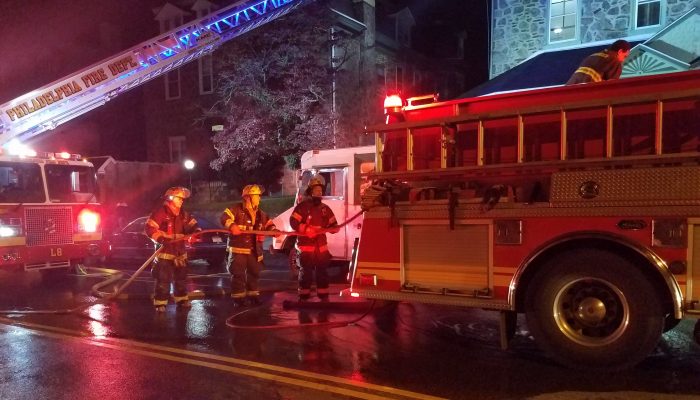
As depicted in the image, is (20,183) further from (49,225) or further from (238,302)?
(238,302)

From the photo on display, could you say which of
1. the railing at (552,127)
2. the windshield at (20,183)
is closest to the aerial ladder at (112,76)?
the windshield at (20,183)

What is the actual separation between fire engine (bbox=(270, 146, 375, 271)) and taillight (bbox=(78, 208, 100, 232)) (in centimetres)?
351

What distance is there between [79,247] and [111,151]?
18.0m

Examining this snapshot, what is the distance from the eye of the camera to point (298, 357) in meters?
5.29

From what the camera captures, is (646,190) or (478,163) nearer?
(646,190)

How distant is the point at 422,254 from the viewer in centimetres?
518

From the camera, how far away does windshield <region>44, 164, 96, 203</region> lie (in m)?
9.92

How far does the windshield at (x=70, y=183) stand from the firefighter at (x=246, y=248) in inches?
164

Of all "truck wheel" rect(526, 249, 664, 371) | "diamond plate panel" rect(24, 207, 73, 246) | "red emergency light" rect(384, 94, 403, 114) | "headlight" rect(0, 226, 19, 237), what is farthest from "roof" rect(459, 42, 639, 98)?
"headlight" rect(0, 226, 19, 237)

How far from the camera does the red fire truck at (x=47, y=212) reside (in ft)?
30.2

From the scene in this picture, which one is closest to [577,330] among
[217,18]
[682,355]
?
[682,355]

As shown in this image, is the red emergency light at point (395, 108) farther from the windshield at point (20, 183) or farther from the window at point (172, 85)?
the window at point (172, 85)

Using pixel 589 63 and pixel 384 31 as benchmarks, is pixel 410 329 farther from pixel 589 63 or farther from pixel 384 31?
pixel 384 31

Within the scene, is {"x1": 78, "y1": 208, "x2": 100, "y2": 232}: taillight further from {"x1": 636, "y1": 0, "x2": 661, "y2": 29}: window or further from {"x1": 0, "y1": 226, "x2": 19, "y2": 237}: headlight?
{"x1": 636, "y1": 0, "x2": 661, "y2": 29}: window
